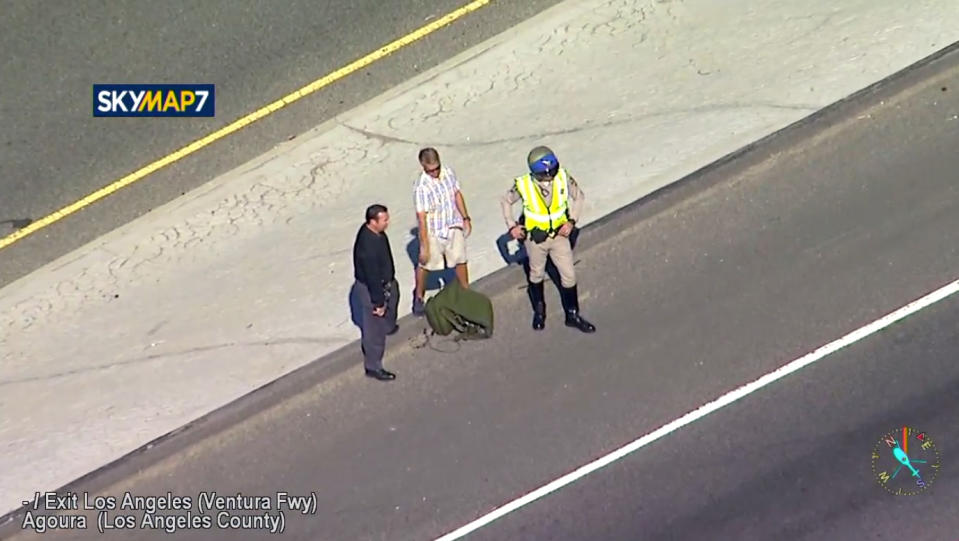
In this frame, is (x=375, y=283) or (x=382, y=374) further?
(x=382, y=374)

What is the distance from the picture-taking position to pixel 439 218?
10852 millimetres

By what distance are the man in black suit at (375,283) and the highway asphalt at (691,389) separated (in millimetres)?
459

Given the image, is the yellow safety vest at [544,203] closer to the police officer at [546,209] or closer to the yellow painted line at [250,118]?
the police officer at [546,209]

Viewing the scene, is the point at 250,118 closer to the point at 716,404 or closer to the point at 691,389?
the point at 691,389

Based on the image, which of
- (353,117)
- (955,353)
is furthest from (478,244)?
(955,353)

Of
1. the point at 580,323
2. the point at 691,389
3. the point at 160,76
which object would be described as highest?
the point at 160,76

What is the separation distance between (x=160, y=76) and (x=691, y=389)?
6833mm

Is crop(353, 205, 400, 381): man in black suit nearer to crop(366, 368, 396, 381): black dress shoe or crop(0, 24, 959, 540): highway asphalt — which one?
crop(366, 368, 396, 381): black dress shoe

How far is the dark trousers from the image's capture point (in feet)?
35.8

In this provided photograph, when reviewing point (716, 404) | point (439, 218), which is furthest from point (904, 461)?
point (439, 218)

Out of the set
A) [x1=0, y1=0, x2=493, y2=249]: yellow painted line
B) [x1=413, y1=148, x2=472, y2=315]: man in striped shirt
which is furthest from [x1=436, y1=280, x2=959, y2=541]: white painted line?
[x1=0, y1=0, x2=493, y2=249]: yellow painted line

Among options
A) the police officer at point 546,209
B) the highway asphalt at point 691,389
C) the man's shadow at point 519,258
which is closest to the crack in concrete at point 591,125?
the highway asphalt at point 691,389

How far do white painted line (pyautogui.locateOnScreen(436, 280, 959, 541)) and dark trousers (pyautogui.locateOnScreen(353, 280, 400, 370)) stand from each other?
1812 millimetres

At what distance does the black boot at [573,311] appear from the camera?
11.3m
